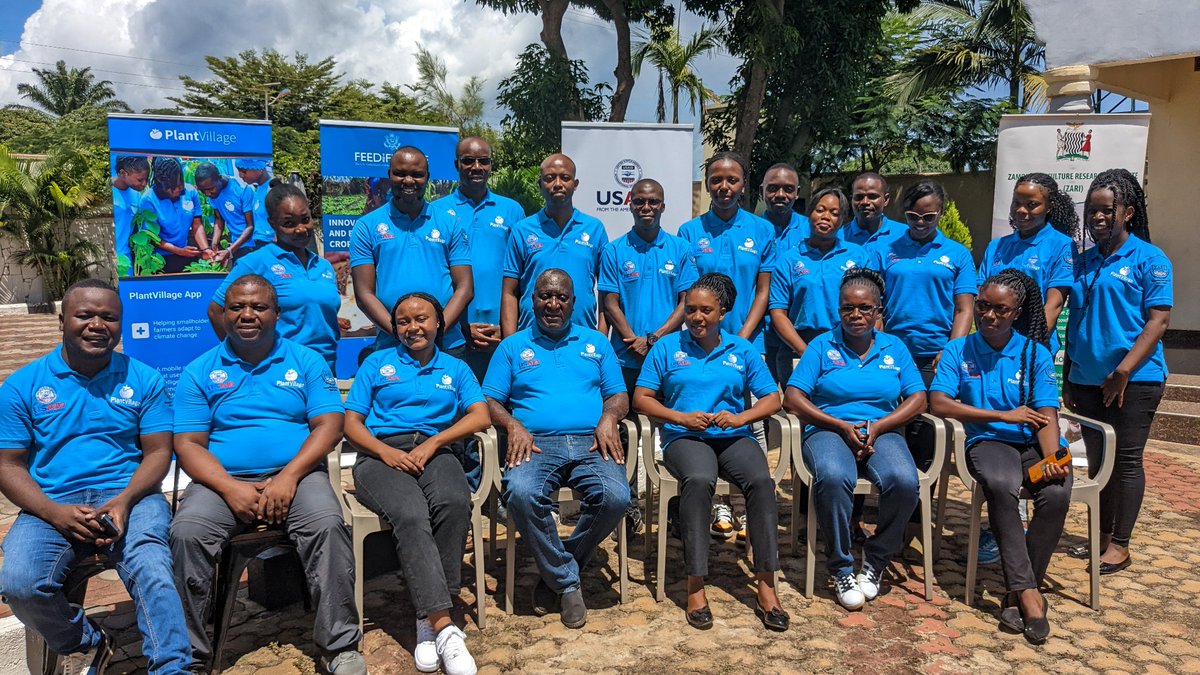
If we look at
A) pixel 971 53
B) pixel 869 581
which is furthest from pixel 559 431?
pixel 971 53

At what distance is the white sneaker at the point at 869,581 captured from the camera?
382 centimetres

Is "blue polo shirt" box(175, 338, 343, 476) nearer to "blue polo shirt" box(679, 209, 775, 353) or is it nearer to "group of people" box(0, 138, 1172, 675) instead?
"group of people" box(0, 138, 1172, 675)

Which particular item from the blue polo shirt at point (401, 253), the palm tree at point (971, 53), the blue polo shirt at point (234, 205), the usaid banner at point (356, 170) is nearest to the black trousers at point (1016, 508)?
the blue polo shirt at point (401, 253)

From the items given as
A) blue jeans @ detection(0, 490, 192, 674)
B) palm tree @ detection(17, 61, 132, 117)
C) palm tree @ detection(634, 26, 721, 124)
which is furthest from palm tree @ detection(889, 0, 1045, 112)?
palm tree @ detection(17, 61, 132, 117)

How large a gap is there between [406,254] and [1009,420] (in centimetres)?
305

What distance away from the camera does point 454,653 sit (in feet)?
10.3

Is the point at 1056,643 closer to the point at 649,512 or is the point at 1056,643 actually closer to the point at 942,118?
the point at 649,512

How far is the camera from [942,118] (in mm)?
18594

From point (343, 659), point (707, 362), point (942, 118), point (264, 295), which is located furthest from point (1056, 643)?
point (942, 118)

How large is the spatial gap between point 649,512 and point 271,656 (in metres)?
1.91

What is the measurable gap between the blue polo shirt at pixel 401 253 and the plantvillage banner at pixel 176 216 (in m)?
2.19

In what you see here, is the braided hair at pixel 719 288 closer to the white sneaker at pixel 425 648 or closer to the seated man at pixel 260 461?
the seated man at pixel 260 461

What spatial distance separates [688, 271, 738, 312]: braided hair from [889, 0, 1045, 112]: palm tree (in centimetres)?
1554

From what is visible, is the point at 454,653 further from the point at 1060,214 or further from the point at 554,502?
the point at 1060,214
